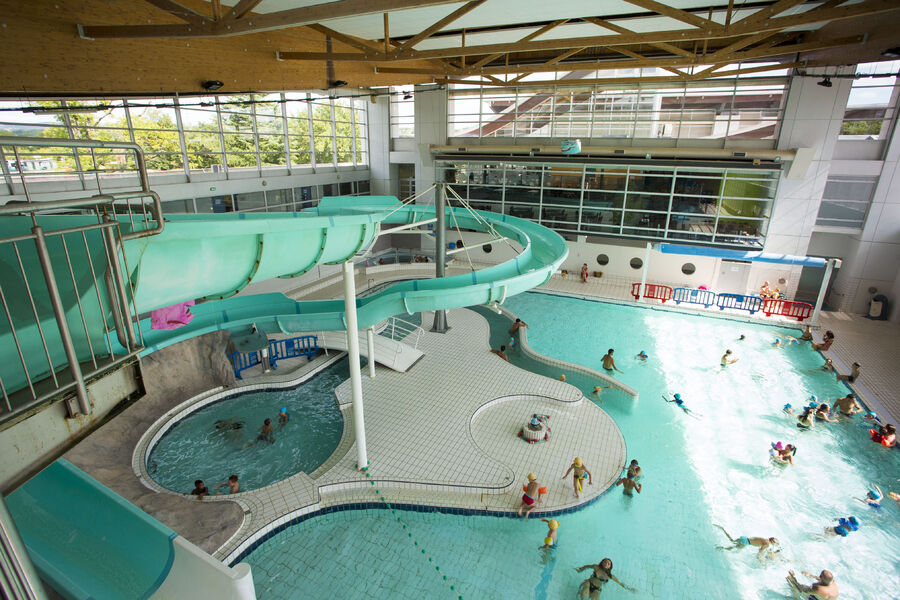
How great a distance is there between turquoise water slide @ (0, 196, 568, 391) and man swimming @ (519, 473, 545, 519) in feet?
11.2

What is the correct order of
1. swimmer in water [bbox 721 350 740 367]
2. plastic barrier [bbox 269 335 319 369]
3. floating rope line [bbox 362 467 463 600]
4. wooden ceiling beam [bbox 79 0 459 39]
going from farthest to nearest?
swimmer in water [bbox 721 350 740 367] < plastic barrier [bbox 269 335 319 369] < floating rope line [bbox 362 467 463 600] < wooden ceiling beam [bbox 79 0 459 39]

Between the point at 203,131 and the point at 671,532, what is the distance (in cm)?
1751

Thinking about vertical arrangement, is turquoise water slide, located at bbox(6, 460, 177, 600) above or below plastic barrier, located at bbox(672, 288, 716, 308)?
above

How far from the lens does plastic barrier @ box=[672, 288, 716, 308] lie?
57.4 ft

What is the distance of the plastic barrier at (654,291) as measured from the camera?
17766 millimetres

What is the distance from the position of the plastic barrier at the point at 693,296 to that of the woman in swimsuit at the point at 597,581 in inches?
529

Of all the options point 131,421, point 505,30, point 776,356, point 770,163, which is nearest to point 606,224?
point 770,163

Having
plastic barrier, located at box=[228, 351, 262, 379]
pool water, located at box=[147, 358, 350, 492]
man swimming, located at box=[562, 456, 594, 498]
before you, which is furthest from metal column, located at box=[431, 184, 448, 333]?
man swimming, located at box=[562, 456, 594, 498]

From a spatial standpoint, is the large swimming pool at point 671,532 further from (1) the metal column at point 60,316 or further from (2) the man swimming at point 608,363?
(1) the metal column at point 60,316

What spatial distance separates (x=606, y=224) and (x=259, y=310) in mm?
15709

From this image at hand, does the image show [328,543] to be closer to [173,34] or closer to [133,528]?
[133,528]

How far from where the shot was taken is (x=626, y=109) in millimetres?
18641

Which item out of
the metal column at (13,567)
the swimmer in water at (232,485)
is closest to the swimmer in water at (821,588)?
the metal column at (13,567)

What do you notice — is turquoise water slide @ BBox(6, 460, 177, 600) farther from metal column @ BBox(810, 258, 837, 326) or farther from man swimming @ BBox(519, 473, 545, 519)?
metal column @ BBox(810, 258, 837, 326)
